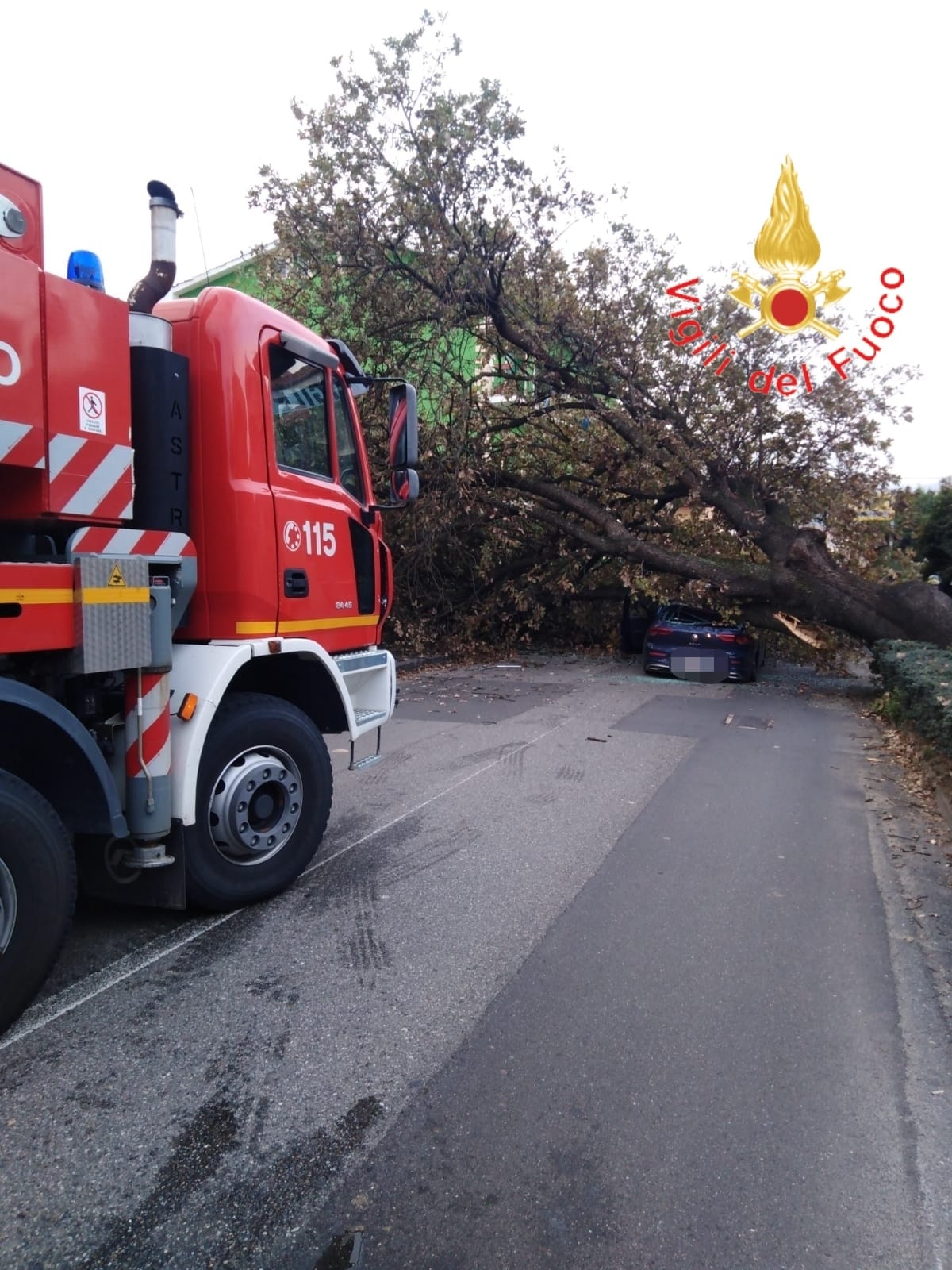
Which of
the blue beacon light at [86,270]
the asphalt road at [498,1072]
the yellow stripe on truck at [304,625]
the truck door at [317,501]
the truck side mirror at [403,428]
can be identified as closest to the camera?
the asphalt road at [498,1072]

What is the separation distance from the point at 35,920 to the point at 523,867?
9.12ft

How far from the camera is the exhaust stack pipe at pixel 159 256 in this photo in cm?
393

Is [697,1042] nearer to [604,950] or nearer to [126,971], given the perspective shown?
[604,950]

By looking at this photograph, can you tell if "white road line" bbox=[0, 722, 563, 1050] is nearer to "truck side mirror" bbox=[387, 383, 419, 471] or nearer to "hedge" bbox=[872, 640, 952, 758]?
"truck side mirror" bbox=[387, 383, 419, 471]

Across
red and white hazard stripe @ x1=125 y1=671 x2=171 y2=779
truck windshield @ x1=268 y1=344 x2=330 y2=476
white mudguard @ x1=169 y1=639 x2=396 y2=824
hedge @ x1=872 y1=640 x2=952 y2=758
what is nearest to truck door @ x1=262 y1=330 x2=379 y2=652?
truck windshield @ x1=268 y1=344 x2=330 y2=476

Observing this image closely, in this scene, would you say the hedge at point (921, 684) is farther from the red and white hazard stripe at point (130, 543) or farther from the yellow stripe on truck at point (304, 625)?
the red and white hazard stripe at point (130, 543)

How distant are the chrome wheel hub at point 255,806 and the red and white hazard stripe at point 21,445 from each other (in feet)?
5.48

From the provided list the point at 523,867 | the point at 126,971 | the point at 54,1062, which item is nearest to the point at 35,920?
the point at 54,1062

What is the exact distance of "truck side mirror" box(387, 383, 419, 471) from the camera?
199 inches

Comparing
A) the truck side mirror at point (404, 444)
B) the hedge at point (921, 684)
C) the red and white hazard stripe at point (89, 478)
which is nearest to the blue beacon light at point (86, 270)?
the red and white hazard stripe at point (89, 478)

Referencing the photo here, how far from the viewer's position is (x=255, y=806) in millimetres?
4195

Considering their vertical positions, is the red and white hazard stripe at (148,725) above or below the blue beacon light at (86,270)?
below

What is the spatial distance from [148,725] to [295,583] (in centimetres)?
112

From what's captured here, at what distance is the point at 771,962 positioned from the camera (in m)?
3.86
